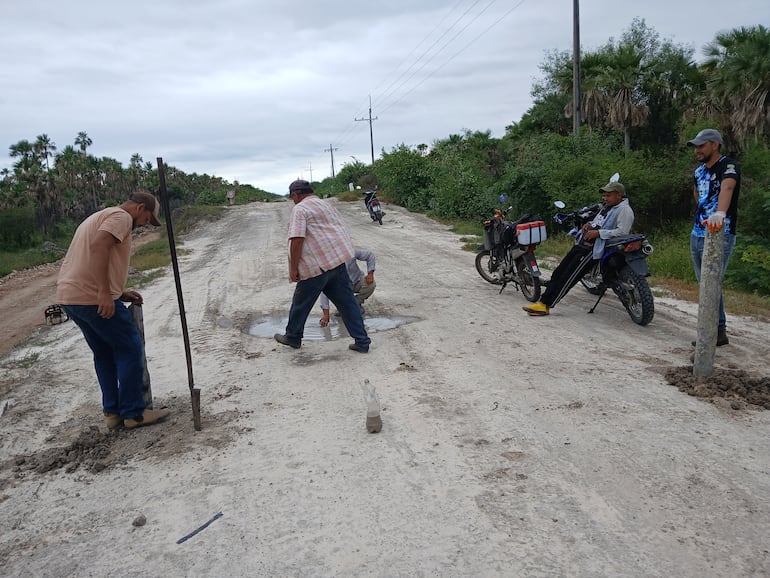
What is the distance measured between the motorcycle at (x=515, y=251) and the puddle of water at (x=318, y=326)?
5.65ft

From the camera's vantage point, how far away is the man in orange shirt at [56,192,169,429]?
154 inches

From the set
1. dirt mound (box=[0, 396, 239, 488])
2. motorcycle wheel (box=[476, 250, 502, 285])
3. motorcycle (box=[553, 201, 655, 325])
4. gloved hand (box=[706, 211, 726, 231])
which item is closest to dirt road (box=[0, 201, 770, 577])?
dirt mound (box=[0, 396, 239, 488])

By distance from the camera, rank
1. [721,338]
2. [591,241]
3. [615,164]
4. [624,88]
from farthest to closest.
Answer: [624,88] → [615,164] → [591,241] → [721,338]

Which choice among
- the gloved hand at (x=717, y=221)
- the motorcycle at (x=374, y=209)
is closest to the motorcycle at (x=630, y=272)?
the gloved hand at (x=717, y=221)

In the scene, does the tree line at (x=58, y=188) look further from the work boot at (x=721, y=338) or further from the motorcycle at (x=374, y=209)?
the work boot at (x=721, y=338)

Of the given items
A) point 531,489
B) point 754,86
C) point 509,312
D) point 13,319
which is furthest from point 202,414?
point 754,86

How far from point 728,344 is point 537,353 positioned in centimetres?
178

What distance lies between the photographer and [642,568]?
248 centimetres

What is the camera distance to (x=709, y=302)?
4.53m

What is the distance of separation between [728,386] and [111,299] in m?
4.42

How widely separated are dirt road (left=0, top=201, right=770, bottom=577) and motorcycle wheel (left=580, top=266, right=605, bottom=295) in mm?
931

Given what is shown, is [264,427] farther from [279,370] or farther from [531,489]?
[531,489]

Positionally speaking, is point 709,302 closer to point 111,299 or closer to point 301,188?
point 301,188

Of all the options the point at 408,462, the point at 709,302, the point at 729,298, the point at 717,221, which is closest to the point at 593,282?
the point at 729,298
